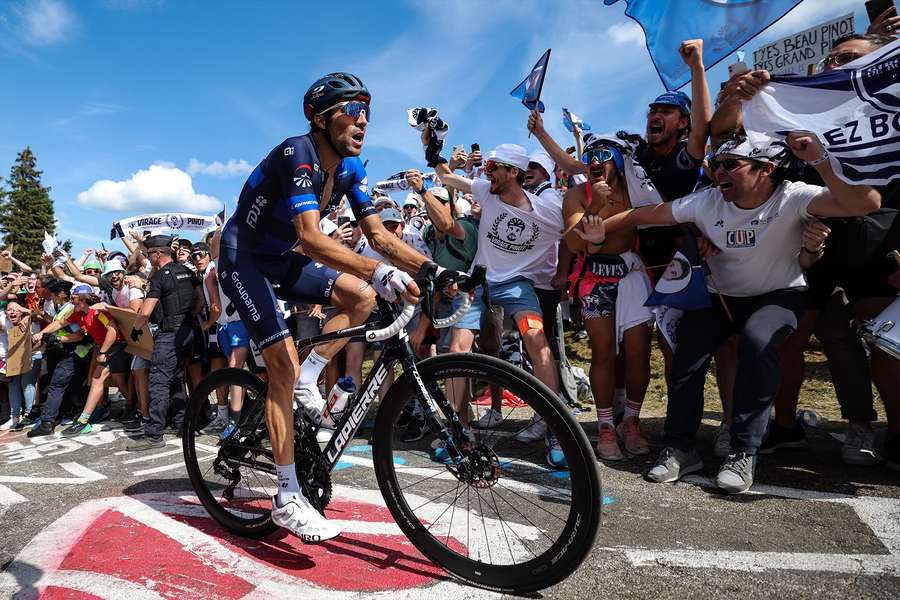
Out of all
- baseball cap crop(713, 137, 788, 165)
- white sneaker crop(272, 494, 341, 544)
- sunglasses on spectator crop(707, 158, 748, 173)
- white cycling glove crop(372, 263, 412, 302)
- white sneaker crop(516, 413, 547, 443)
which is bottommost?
white sneaker crop(272, 494, 341, 544)

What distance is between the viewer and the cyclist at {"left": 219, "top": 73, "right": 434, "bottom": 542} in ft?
9.04

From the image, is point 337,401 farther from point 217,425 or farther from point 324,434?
point 217,425

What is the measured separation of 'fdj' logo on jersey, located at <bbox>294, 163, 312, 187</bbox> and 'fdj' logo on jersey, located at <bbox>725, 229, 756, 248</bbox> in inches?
111

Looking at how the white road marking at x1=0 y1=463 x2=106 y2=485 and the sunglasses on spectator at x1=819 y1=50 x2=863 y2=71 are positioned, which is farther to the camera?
the white road marking at x1=0 y1=463 x2=106 y2=485

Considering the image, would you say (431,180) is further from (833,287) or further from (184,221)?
(833,287)

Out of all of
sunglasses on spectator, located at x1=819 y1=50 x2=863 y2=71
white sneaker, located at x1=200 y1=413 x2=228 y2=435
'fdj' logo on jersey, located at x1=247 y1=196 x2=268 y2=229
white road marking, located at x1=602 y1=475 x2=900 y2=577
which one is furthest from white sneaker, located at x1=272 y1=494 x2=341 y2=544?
sunglasses on spectator, located at x1=819 y1=50 x2=863 y2=71

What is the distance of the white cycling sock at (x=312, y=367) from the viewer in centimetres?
308

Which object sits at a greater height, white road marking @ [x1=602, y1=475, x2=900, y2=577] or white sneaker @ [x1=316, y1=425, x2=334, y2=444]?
white sneaker @ [x1=316, y1=425, x2=334, y2=444]

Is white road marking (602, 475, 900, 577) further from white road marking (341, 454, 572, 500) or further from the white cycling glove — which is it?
the white cycling glove

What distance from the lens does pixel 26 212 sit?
50.3 m

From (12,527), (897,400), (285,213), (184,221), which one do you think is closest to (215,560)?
(12,527)

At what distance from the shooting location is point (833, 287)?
162 inches

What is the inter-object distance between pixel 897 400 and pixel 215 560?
446 centimetres

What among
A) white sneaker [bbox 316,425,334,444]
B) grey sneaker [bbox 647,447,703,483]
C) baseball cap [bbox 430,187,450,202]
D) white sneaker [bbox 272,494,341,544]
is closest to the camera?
white sneaker [bbox 272,494,341,544]
